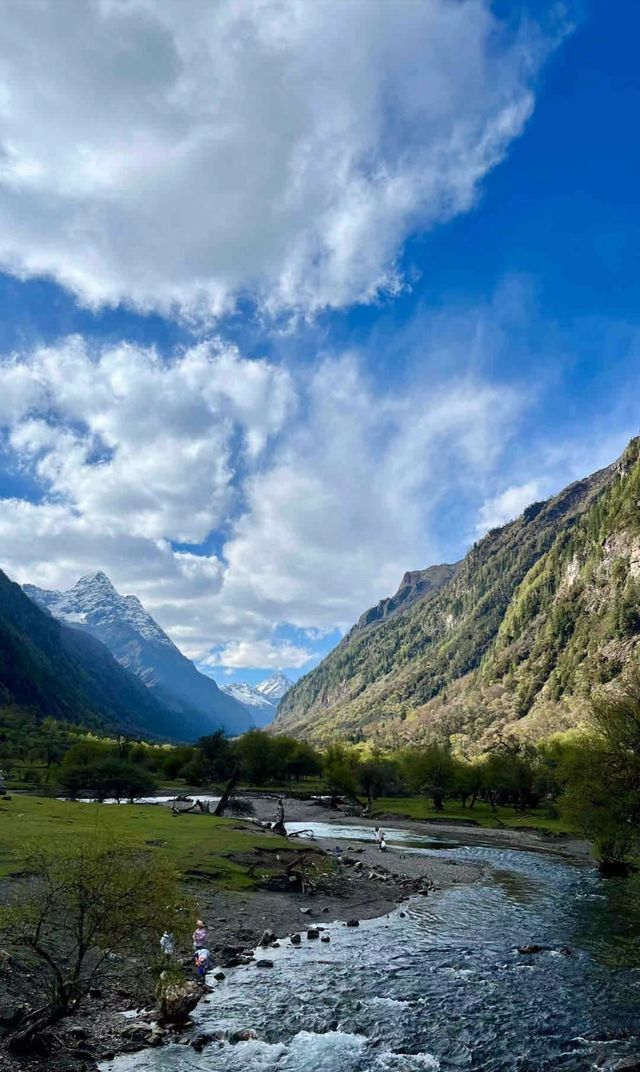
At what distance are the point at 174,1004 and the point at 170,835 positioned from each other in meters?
38.4

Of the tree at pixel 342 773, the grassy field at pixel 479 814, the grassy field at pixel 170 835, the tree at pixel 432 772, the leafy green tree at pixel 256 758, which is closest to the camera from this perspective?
the grassy field at pixel 170 835

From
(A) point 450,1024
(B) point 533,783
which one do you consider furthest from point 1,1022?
(B) point 533,783

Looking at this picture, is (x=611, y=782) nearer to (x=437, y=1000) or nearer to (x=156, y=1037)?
(x=437, y=1000)

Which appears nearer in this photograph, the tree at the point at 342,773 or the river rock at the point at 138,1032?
the river rock at the point at 138,1032

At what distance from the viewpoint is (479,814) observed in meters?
127

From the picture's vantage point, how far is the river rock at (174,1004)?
925 inches

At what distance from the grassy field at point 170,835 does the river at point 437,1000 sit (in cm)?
1201

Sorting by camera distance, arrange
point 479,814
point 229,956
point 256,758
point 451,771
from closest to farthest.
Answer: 1. point 229,956
2. point 479,814
3. point 451,771
4. point 256,758

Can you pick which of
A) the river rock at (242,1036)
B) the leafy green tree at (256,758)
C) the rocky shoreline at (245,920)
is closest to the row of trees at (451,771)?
Answer: the leafy green tree at (256,758)

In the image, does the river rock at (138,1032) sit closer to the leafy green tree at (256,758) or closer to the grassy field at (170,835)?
the grassy field at (170,835)

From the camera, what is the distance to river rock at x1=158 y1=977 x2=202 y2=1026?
2350cm

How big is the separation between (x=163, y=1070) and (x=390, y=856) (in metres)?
56.9

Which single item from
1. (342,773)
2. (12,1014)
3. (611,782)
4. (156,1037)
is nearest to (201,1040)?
(156,1037)

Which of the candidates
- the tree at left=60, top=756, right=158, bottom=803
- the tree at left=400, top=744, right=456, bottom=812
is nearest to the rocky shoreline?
the tree at left=60, top=756, right=158, bottom=803
